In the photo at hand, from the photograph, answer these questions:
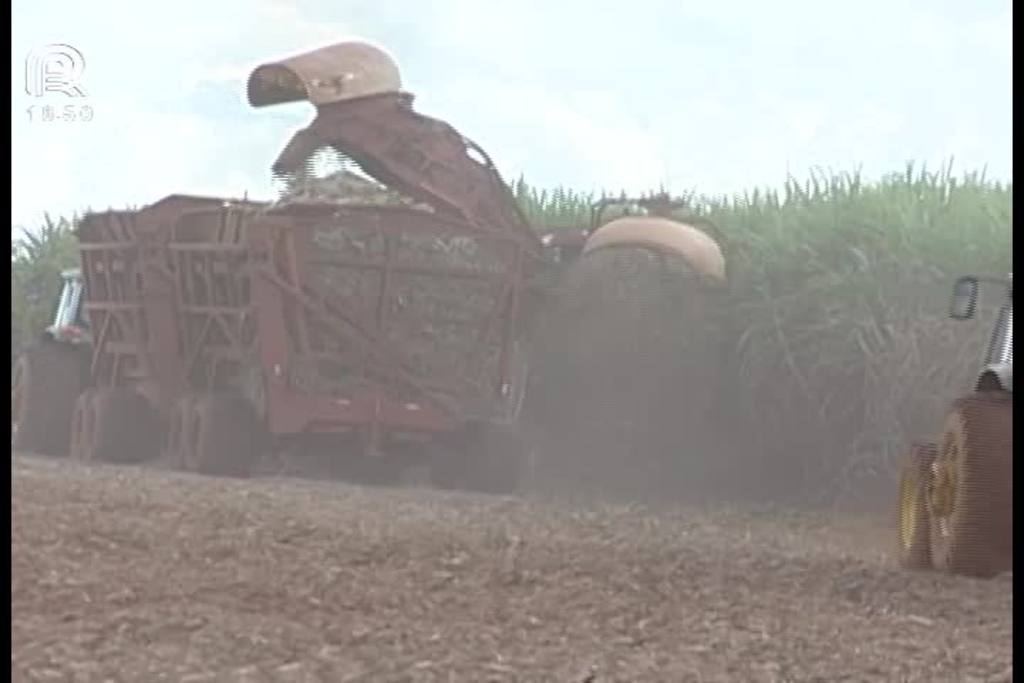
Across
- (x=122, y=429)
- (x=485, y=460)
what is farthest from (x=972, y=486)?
(x=122, y=429)

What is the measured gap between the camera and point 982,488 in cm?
723

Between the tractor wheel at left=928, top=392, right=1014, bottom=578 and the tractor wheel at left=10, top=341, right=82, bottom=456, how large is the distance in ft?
28.1

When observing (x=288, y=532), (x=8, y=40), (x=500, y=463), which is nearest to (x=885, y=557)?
(x=288, y=532)

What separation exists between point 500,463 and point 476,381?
621 millimetres

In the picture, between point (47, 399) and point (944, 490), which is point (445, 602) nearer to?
point (944, 490)

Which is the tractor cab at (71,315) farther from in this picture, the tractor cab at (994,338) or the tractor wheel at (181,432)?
the tractor cab at (994,338)

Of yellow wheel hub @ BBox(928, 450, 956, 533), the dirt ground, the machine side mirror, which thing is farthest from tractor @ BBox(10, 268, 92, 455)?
the machine side mirror

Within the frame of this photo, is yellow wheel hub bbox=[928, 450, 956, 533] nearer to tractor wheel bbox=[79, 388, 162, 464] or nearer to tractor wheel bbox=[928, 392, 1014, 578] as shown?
tractor wheel bbox=[928, 392, 1014, 578]

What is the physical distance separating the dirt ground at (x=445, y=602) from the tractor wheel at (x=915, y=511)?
0.70 ft

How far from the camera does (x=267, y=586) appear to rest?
6.47m

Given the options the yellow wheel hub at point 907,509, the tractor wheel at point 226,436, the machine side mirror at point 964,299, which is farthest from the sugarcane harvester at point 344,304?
the machine side mirror at point 964,299

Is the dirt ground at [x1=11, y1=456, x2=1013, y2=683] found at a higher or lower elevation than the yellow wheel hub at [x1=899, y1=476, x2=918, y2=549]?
lower

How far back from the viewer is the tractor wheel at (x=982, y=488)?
7.22 metres

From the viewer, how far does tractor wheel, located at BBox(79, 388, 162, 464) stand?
13.3m
